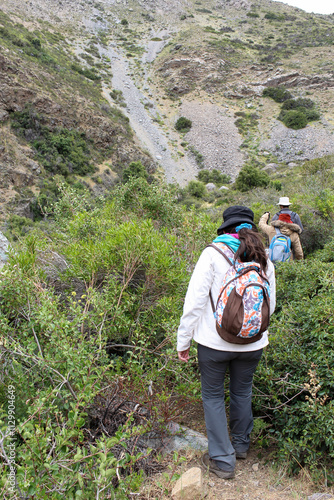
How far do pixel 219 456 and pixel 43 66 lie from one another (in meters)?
31.5

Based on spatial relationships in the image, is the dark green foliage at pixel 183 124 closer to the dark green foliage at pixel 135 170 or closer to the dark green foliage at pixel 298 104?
the dark green foliage at pixel 298 104

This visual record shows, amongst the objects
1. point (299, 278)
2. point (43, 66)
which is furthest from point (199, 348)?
point (43, 66)

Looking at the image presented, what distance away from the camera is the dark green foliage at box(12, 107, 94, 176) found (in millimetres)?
20391

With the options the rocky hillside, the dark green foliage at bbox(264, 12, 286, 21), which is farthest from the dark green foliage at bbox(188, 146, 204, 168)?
the dark green foliage at bbox(264, 12, 286, 21)

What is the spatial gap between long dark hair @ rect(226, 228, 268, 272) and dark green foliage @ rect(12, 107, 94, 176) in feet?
67.4

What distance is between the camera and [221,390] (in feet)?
6.67

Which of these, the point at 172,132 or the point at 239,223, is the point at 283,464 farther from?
the point at 172,132

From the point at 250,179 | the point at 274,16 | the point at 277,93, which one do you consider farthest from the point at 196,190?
the point at 274,16

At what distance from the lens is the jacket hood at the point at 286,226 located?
4102 mm

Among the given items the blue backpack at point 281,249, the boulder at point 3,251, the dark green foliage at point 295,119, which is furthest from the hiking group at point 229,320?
the dark green foliage at point 295,119

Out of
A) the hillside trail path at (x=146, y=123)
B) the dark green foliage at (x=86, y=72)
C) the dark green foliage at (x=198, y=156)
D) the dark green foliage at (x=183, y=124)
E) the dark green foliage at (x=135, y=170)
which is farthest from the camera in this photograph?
the dark green foliage at (x=183, y=124)

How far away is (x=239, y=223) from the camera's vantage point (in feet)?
6.57

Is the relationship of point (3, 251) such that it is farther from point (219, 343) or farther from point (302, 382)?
point (302, 382)

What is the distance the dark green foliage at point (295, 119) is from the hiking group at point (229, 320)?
34864mm
